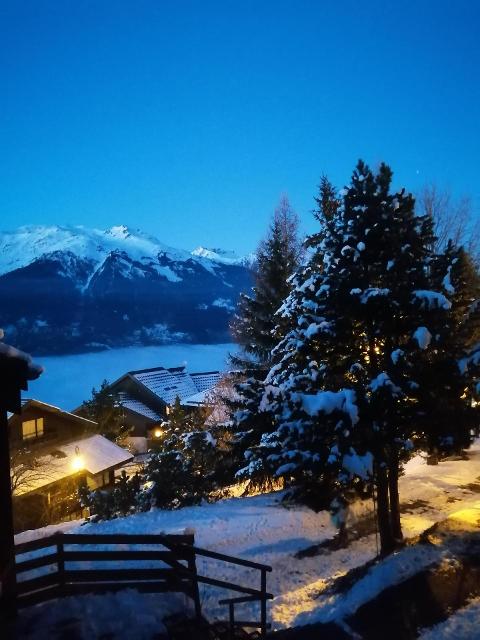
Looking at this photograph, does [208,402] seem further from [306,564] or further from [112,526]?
[306,564]

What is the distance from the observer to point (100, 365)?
90438mm

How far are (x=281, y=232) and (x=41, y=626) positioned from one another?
1758 centimetres

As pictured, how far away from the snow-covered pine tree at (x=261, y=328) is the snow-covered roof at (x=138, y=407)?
31.5m

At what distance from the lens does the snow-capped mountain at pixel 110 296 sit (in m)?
→ 99.9

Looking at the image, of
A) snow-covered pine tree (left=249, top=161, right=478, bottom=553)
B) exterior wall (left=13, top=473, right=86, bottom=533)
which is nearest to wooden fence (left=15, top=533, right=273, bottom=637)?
snow-covered pine tree (left=249, top=161, right=478, bottom=553)

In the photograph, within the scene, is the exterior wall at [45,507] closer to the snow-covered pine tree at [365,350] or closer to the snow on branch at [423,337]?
the snow-covered pine tree at [365,350]

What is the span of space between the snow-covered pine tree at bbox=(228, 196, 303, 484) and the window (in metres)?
16.1

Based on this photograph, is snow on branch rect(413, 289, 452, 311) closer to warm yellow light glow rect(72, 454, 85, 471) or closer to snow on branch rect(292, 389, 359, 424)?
snow on branch rect(292, 389, 359, 424)

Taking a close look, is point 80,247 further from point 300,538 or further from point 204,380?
point 300,538

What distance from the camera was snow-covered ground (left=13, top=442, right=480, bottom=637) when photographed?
10.8 metres

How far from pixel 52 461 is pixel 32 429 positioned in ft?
8.29

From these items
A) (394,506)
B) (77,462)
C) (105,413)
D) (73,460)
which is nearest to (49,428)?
(73,460)

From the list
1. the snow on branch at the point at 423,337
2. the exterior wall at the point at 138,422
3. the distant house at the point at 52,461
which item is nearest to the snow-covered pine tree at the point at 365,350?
the snow on branch at the point at 423,337

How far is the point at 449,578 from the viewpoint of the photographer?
34.0 ft
